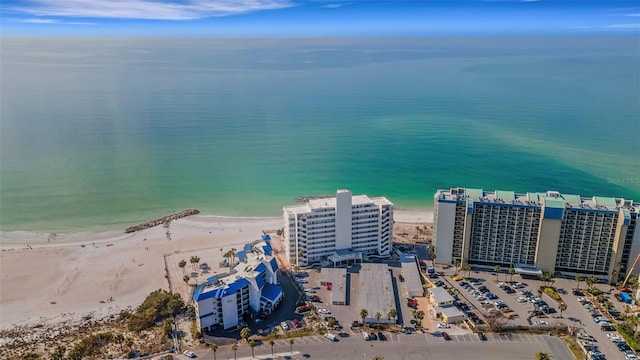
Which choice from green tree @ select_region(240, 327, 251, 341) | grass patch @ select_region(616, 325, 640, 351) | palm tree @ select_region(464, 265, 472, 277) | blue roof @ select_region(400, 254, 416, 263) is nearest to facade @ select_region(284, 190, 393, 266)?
blue roof @ select_region(400, 254, 416, 263)

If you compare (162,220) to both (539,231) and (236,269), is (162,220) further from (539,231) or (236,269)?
(539,231)

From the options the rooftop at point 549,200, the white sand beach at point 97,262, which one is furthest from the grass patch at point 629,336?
the white sand beach at point 97,262

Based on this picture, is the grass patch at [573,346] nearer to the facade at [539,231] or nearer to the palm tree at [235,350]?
the facade at [539,231]

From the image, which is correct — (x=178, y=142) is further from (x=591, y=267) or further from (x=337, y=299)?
(x=591, y=267)

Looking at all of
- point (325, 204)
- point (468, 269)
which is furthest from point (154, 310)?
point (468, 269)

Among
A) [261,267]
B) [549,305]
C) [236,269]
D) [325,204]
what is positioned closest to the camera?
[549,305]

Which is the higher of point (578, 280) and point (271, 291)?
point (271, 291)

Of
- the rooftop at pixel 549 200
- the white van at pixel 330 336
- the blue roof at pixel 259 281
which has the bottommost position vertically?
the white van at pixel 330 336
